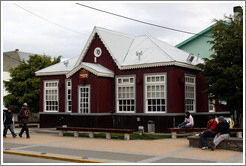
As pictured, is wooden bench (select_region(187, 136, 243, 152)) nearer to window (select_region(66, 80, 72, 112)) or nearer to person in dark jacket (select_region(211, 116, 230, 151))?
person in dark jacket (select_region(211, 116, 230, 151))

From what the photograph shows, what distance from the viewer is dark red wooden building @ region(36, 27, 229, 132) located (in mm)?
21312

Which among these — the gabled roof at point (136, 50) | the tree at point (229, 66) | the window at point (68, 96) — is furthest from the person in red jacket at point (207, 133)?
the window at point (68, 96)

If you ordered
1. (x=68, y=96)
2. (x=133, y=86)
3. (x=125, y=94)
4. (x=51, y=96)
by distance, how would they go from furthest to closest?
(x=51, y=96)
(x=68, y=96)
(x=125, y=94)
(x=133, y=86)

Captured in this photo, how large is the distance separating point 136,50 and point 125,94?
149 inches

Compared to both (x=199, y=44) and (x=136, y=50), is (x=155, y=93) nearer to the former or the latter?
(x=136, y=50)

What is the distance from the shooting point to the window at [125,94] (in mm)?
22781

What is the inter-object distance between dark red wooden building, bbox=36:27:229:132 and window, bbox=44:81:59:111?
2.18 metres

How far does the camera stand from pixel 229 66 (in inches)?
709

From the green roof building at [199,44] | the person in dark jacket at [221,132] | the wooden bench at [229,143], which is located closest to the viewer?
the wooden bench at [229,143]

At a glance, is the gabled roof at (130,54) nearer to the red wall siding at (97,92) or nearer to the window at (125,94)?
the red wall siding at (97,92)

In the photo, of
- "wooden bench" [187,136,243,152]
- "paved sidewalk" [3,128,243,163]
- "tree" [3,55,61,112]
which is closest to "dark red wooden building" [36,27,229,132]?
"paved sidewalk" [3,128,243,163]

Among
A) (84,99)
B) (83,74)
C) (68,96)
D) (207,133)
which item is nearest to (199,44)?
(68,96)

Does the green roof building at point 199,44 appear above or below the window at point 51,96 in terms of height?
above

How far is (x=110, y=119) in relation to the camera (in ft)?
75.8
